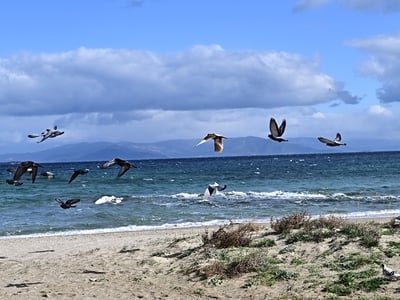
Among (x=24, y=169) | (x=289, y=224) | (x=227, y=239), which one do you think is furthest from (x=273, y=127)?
(x=289, y=224)

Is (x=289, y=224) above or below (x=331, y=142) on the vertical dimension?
below

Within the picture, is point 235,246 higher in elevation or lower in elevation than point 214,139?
lower

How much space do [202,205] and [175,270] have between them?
22648mm

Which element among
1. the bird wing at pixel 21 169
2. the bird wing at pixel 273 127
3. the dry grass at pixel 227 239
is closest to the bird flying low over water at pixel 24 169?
the bird wing at pixel 21 169

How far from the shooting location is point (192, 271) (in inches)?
530

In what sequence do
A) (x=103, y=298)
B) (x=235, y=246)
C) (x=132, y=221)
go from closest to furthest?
(x=103, y=298) → (x=235, y=246) → (x=132, y=221)

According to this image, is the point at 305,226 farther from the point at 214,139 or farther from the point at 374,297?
the point at 214,139

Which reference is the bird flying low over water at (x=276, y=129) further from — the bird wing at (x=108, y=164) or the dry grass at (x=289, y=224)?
the dry grass at (x=289, y=224)

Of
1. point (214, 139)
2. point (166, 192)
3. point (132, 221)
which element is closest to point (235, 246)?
point (214, 139)

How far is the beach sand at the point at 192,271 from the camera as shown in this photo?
1189 centimetres

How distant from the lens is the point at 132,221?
28.8 m

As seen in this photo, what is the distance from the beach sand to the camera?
11.9 meters

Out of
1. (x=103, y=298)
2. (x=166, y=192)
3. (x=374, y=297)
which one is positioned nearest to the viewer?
(x=374, y=297)

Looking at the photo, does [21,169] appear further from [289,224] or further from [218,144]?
[289,224]
